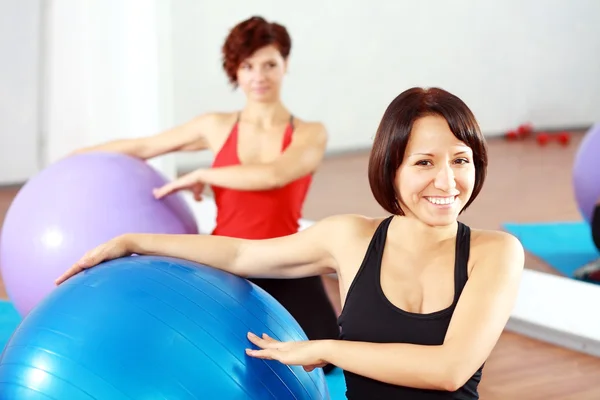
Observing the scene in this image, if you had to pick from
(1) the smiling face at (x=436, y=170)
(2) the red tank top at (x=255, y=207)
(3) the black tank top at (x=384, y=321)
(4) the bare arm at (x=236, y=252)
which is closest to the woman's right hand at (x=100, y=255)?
(4) the bare arm at (x=236, y=252)

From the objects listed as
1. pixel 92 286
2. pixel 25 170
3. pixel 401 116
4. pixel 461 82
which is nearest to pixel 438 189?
pixel 401 116

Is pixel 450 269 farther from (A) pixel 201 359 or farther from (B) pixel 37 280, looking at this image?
(B) pixel 37 280

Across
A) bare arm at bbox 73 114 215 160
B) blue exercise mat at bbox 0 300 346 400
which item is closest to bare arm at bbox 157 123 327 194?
bare arm at bbox 73 114 215 160

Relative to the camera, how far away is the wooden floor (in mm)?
3006

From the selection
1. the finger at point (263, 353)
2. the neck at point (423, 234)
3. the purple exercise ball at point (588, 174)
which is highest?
the neck at point (423, 234)

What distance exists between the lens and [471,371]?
1.54m

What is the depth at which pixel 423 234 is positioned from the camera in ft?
5.60

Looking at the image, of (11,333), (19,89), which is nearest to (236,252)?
(11,333)

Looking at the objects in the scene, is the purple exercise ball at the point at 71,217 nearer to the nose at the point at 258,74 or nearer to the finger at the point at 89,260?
the nose at the point at 258,74

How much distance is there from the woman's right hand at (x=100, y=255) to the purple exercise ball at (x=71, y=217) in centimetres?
77

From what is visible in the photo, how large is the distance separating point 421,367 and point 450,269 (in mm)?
221

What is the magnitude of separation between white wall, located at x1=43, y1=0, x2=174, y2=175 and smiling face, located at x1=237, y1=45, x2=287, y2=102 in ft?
6.01

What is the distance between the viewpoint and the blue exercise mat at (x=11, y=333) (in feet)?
9.20

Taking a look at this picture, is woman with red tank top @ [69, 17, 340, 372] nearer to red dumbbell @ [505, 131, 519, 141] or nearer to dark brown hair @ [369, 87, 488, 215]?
dark brown hair @ [369, 87, 488, 215]
